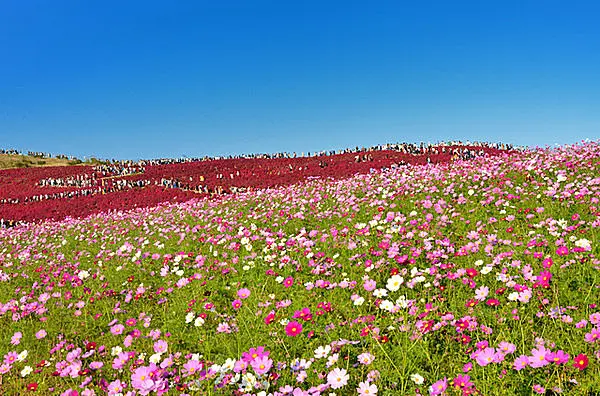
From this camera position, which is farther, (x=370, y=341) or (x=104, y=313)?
(x=104, y=313)

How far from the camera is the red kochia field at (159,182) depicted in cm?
2012

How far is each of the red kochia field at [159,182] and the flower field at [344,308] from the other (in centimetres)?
1212

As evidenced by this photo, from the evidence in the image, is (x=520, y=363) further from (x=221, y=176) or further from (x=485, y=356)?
(x=221, y=176)

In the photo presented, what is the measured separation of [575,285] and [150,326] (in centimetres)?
418

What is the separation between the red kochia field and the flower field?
12.1 metres

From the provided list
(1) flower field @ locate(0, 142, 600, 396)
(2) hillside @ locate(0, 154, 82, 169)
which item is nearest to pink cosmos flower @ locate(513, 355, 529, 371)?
(1) flower field @ locate(0, 142, 600, 396)

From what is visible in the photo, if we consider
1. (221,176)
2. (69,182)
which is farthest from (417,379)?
(69,182)

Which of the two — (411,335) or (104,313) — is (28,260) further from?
(411,335)

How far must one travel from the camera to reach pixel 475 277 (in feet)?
13.5

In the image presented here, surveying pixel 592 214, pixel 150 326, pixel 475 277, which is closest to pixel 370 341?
pixel 475 277

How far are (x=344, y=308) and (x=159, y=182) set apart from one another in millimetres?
25363

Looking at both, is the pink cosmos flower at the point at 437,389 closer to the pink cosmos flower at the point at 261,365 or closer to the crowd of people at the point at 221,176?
the pink cosmos flower at the point at 261,365

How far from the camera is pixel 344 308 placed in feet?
12.9

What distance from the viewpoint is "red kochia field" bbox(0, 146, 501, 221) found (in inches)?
792
